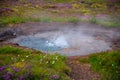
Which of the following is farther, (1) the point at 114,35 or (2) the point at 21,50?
(1) the point at 114,35

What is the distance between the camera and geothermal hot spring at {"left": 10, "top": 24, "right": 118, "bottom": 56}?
74.1ft

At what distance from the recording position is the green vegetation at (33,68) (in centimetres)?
1475

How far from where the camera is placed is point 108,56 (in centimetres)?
1862

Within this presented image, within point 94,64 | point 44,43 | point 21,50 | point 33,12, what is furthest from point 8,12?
point 94,64

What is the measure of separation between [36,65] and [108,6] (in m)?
30.5

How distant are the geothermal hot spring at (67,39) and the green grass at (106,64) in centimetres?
262

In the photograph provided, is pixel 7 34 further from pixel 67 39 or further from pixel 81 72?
pixel 81 72

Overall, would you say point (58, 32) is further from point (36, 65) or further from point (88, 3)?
point (88, 3)

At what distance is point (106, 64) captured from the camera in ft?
58.6

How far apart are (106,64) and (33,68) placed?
550 centimetres

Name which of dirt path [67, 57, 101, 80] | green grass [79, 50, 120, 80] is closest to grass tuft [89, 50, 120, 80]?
green grass [79, 50, 120, 80]

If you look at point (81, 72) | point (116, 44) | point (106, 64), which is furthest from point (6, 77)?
point (116, 44)

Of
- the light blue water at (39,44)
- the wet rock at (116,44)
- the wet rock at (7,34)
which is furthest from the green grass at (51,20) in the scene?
the light blue water at (39,44)

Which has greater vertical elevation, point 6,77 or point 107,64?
point 6,77
